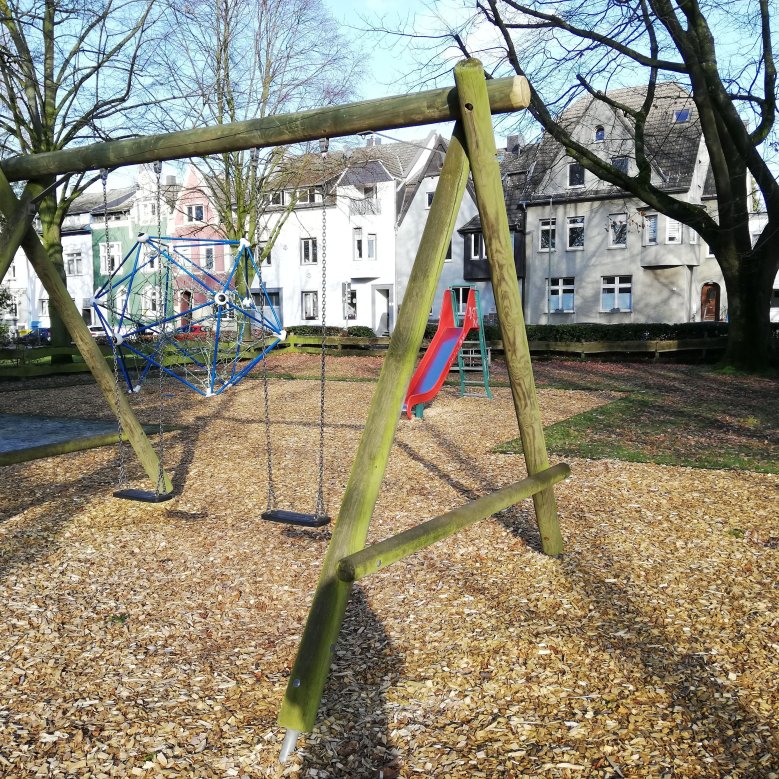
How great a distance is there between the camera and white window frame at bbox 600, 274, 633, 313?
36000mm

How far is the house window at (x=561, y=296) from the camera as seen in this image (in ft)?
122

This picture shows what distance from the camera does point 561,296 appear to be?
37375 millimetres

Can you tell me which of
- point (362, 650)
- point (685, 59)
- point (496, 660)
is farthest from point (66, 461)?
point (685, 59)

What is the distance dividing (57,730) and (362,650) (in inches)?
53.7

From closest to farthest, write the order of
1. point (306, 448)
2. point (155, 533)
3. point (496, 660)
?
point (496, 660)
point (155, 533)
point (306, 448)

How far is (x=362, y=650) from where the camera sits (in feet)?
12.1

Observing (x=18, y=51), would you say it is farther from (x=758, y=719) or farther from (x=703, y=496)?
(x=758, y=719)

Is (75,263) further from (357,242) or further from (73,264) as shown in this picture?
(357,242)

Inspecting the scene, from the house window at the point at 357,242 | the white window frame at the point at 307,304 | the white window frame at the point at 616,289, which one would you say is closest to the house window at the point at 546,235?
the white window frame at the point at 616,289

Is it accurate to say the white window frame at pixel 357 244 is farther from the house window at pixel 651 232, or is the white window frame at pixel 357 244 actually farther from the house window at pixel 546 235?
the house window at pixel 651 232

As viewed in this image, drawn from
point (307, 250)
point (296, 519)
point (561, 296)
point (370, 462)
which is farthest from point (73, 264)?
point (370, 462)

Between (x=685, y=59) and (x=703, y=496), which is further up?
(x=685, y=59)

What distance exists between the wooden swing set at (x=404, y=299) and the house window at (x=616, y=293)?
33178 millimetres

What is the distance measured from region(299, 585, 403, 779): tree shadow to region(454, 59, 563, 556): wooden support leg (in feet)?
4.63
